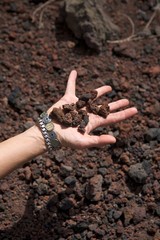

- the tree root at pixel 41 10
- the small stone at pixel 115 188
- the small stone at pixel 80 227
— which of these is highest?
the tree root at pixel 41 10

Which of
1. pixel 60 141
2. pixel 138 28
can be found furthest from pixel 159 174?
pixel 138 28

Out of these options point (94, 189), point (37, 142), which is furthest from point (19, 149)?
point (94, 189)

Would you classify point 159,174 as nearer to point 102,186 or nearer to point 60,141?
point 102,186

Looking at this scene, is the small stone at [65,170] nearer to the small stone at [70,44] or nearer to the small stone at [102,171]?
the small stone at [102,171]

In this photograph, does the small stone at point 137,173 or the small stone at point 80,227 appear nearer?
the small stone at point 80,227

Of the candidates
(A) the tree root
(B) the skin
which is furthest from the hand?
(A) the tree root

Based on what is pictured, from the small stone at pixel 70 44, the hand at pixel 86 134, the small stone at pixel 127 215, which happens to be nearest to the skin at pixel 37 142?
the hand at pixel 86 134

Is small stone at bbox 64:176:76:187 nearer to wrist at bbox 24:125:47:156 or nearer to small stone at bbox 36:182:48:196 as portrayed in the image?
small stone at bbox 36:182:48:196
